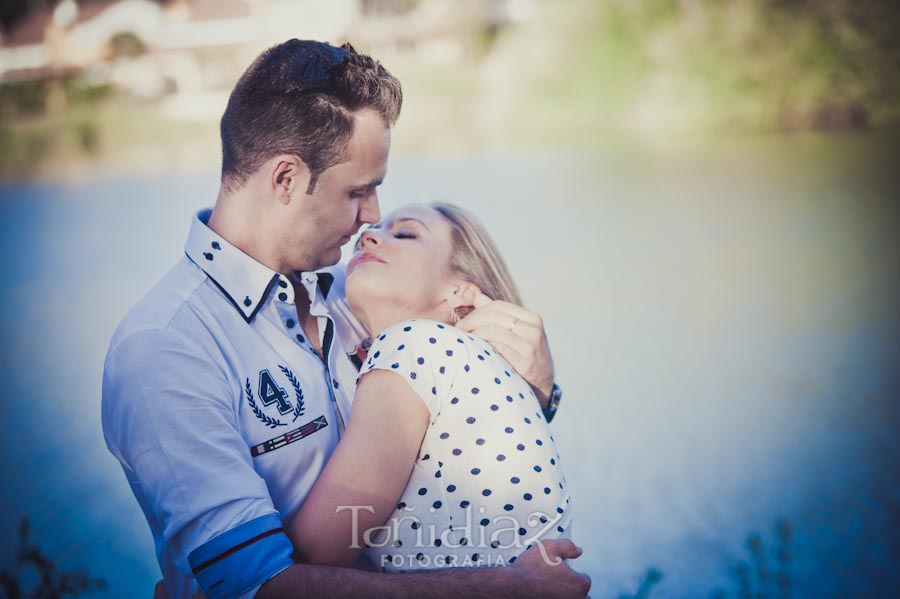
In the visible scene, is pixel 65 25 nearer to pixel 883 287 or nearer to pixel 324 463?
pixel 883 287

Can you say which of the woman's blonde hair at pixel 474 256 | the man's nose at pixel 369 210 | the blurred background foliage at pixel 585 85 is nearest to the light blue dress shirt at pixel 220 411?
the man's nose at pixel 369 210

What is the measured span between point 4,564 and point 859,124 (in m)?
12.9

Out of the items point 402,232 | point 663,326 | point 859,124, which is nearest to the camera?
point 402,232

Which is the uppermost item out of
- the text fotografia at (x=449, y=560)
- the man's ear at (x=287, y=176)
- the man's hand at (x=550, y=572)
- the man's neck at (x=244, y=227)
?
the man's ear at (x=287, y=176)

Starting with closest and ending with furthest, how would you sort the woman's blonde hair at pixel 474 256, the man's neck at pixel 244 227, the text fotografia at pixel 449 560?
1. the text fotografia at pixel 449 560
2. the man's neck at pixel 244 227
3. the woman's blonde hair at pixel 474 256

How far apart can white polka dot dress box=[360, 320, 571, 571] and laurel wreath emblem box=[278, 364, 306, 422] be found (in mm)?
153

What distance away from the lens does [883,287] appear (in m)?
6.99

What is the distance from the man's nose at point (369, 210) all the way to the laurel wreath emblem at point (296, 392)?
1.32ft

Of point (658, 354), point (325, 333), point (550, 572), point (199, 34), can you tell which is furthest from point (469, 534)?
point (199, 34)

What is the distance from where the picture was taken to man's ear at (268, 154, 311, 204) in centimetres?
156

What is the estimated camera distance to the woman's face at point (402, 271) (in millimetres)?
1693

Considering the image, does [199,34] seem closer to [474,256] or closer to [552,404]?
[474,256]

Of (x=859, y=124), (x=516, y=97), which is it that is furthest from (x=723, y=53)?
(x=516, y=97)

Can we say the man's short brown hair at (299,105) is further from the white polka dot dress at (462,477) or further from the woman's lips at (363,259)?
the white polka dot dress at (462,477)
